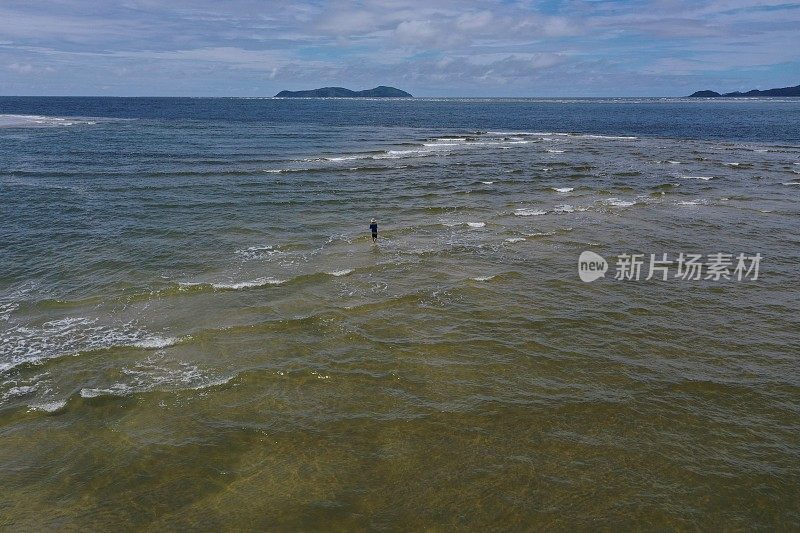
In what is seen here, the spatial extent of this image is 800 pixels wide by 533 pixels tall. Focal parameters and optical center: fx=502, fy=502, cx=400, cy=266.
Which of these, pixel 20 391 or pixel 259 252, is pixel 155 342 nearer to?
pixel 20 391

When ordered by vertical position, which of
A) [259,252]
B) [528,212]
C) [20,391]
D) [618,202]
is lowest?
[20,391]

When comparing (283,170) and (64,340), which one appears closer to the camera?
(64,340)

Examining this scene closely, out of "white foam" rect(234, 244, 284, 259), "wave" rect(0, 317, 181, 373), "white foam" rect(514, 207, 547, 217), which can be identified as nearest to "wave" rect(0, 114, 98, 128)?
"white foam" rect(234, 244, 284, 259)

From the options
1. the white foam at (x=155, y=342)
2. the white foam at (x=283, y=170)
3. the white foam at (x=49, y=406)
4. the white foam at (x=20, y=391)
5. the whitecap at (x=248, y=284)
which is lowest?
the white foam at (x=49, y=406)

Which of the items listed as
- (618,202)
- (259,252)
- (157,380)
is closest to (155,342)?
(157,380)

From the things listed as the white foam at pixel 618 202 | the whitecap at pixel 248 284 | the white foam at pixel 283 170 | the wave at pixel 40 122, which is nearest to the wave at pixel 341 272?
the whitecap at pixel 248 284

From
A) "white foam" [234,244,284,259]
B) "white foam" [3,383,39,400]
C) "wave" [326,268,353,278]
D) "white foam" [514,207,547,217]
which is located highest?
"white foam" [514,207,547,217]

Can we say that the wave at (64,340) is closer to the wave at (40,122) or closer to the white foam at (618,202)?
the white foam at (618,202)

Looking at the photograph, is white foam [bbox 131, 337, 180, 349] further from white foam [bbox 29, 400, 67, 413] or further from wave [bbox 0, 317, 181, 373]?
white foam [bbox 29, 400, 67, 413]
